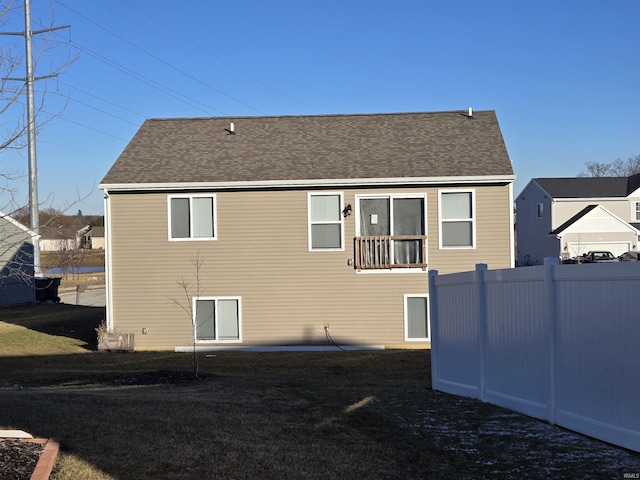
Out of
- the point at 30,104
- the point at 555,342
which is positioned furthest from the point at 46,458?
the point at 555,342

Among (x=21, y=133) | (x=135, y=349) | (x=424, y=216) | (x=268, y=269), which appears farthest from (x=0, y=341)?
(x=21, y=133)

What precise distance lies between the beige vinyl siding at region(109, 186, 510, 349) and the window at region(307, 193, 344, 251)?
16 centimetres

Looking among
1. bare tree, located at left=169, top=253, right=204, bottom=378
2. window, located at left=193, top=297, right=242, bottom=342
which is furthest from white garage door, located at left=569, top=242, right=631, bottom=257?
bare tree, located at left=169, top=253, right=204, bottom=378

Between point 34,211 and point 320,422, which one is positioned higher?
point 34,211

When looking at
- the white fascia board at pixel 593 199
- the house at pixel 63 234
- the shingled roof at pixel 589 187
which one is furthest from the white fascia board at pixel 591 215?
the house at pixel 63 234

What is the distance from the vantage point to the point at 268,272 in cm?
1869

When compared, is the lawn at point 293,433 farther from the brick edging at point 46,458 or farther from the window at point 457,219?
the window at point 457,219

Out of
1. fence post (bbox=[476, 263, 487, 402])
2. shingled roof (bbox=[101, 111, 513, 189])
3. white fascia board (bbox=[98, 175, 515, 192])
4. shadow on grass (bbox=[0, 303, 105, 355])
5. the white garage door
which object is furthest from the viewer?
the white garage door

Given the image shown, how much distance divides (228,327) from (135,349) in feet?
8.36

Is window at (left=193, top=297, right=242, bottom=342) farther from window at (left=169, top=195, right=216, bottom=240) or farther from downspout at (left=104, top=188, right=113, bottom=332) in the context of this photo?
downspout at (left=104, top=188, right=113, bottom=332)

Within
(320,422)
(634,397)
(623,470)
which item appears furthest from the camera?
(320,422)

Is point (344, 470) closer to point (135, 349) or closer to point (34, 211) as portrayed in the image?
point (34, 211)

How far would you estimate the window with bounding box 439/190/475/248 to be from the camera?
18469 mm

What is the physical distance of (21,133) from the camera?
7156 millimetres
